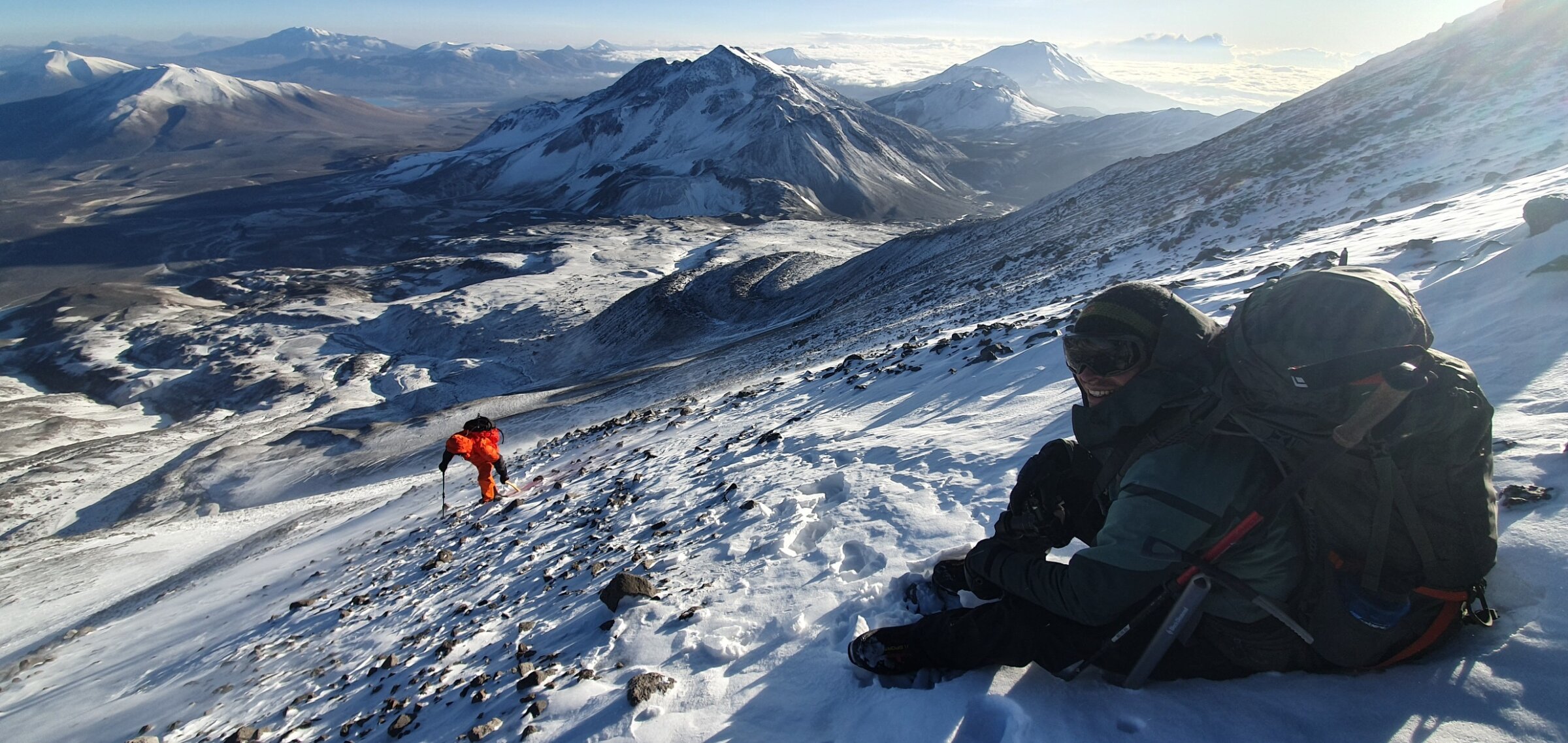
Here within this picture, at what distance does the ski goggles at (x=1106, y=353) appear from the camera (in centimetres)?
322

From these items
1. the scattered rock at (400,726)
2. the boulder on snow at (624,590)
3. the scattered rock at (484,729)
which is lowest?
the scattered rock at (400,726)

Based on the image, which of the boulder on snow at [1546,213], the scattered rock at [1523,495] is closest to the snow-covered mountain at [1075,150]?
the boulder on snow at [1546,213]

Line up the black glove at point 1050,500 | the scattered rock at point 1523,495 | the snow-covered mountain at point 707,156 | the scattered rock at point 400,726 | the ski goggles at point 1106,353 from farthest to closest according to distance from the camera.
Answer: the snow-covered mountain at point 707,156, the scattered rock at point 400,726, the black glove at point 1050,500, the scattered rock at point 1523,495, the ski goggles at point 1106,353

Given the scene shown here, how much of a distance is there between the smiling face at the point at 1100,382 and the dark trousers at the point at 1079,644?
3.88 ft

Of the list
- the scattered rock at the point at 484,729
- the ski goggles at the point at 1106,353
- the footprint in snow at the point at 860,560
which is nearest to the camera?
the ski goggles at the point at 1106,353

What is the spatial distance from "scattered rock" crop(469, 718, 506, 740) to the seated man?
319cm

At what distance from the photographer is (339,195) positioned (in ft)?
524

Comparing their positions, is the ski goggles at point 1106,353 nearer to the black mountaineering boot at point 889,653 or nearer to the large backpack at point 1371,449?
the large backpack at point 1371,449

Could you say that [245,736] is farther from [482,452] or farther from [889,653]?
[482,452]

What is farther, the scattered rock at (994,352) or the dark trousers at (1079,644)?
the scattered rock at (994,352)

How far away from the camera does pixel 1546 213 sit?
721 cm

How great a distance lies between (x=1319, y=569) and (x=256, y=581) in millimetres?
15045

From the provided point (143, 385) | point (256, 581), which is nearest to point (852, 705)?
point (256, 581)

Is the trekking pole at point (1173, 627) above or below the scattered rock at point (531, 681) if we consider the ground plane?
above
